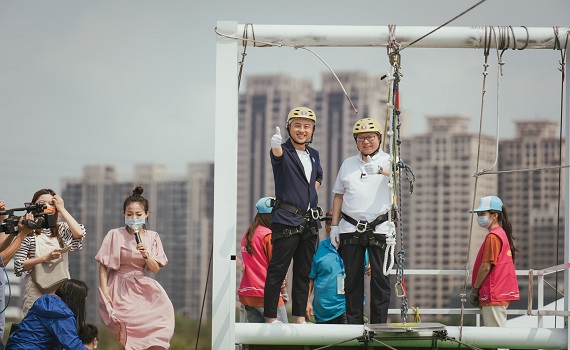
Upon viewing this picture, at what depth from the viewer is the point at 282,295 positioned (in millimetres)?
10938

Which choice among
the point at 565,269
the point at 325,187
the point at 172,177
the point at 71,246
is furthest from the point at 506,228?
the point at 172,177

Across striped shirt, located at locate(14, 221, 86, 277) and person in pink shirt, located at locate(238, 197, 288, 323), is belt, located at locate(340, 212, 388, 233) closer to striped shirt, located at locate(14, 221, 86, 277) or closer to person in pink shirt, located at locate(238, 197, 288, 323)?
person in pink shirt, located at locate(238, 197, 288, 323)

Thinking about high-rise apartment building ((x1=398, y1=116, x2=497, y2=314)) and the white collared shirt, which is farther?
high-rise apartment building ((x1=398, y1=116, x2=497, y2=314))

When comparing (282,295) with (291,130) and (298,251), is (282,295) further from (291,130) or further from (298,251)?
(291,130)

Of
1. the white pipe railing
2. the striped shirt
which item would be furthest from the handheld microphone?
the white pipe railing

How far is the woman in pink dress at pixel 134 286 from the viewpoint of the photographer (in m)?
10.0

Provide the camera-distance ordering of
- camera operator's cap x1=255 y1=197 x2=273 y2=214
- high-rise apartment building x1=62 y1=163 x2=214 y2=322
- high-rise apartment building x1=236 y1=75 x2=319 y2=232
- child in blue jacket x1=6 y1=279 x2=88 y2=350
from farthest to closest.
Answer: high-rise apartment building x1=236 y1=75 x2=319 y2=232 → high-rise apartment building x1=62 y1=163 x2=214 y2=322 → camera operator's cap x1=255 y1=197 x2=273 y2=214 → child in blue jacket x1=6 y1=279 x2=88 y2=350

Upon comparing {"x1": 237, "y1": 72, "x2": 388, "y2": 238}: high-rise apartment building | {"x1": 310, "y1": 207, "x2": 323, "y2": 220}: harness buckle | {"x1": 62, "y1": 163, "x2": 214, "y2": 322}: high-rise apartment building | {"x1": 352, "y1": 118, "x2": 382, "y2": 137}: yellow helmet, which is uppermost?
{"x1": 237, "y1": 72, "x2": 388, "y2": 238}: high-rise apartment building

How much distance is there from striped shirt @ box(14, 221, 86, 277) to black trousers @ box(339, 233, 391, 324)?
7.97 feet

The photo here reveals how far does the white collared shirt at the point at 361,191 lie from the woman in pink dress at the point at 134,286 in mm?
1735

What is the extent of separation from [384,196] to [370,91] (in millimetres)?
149733

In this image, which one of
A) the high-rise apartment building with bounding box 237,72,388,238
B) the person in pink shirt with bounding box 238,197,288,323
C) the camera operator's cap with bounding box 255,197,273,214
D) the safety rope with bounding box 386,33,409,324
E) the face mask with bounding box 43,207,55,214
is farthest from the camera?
the high-rise apartment building with bounding box 237,72,388,238

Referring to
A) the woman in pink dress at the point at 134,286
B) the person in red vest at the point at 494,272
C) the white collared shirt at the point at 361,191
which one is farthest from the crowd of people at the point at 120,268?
the person in red vest at the point at 494,272

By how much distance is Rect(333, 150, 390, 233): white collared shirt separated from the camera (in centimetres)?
1031
